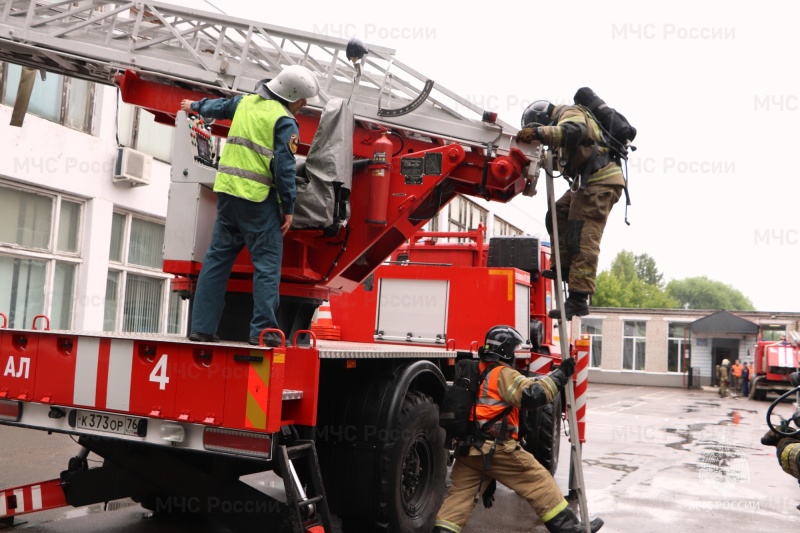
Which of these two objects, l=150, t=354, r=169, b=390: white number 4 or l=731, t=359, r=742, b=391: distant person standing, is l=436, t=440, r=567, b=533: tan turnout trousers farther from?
l=731, t=359, r=742, b=391: distant person standing

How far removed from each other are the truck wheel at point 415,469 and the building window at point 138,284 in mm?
9548

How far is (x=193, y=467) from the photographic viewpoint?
4.72m

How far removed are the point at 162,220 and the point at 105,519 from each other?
374 inches

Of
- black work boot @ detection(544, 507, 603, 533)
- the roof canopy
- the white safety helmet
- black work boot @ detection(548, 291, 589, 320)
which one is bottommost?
black work boot @ detection(544, 507, 603, 533)

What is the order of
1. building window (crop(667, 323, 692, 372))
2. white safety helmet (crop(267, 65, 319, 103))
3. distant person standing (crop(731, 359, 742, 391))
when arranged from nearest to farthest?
white safety helmet (crop(267, 65, 319, 103)) < distant person standing (crop(731, 359, 742, 391)) < building window (crop(667, 323, 692, 372))

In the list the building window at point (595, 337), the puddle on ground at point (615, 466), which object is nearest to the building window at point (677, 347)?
the building window at point (595, 337)

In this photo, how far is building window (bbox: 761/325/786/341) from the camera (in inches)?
1608

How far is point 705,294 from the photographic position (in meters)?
110

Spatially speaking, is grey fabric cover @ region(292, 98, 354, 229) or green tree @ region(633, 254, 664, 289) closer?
grey fabric cover @ region(292, 98, 354, 229)

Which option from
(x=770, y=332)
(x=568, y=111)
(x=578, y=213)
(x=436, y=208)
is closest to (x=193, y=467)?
(x=436, y=208)

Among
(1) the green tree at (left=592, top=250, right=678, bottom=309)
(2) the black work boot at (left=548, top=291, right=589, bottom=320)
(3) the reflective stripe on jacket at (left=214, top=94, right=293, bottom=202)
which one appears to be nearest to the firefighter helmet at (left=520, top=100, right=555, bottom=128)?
(2) the black work boot at (left=548, top=291, right=589, bottom=320)

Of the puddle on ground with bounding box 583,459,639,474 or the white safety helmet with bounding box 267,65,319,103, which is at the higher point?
the white safety helmet with bounding box 267,65,319,103

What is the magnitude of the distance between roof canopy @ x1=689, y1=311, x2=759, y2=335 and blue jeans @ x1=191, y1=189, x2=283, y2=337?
39014 millimetres

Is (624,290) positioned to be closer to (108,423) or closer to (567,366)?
(567,366)
